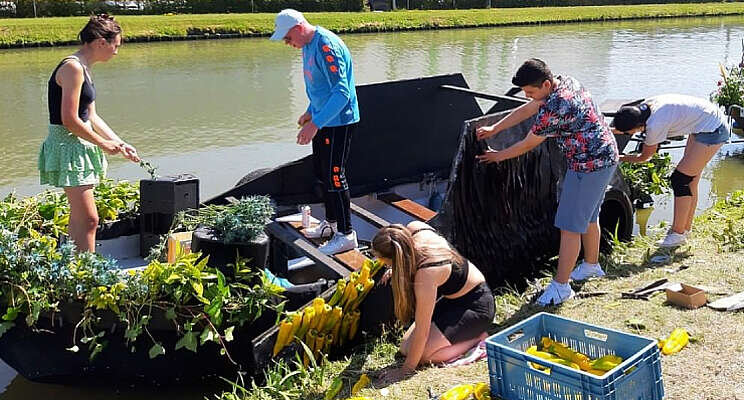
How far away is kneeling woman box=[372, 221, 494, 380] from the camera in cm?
430

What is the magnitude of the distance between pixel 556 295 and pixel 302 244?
1.75 metres

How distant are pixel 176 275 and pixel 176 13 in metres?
40.6

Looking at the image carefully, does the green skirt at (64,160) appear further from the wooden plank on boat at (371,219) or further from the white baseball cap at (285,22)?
the wooden plank on boat at (371,219)

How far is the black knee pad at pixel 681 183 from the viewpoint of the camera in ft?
20.7

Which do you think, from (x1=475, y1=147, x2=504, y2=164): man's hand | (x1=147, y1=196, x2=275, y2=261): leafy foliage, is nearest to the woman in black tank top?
(x1=147, y1=196, x2=275, y2=261): leafy foliage

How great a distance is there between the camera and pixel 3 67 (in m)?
23.0

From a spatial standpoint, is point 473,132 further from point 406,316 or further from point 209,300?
point 209,300

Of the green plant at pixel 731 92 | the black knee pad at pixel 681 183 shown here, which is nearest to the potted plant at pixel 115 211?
the black knee pad at pixel 681 183

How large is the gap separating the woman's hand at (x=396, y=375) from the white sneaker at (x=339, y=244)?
4.08 feet

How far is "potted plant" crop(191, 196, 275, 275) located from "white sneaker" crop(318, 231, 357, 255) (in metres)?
0.76

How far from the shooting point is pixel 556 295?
5.43m

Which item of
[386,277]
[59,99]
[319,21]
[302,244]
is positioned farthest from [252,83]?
[319,21]

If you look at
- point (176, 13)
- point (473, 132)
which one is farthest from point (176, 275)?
point (176, 13)

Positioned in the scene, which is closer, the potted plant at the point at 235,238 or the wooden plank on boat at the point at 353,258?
the potted plant at the point at 235,238
